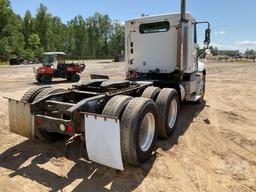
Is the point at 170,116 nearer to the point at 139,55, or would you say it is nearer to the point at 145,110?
the point at 145,110

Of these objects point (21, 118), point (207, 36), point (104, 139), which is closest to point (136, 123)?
point (104, 139)

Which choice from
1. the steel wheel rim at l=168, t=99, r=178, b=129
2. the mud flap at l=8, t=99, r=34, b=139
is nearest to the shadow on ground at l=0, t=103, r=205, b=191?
the mud flap at l=8, t=99, r=34, b=139

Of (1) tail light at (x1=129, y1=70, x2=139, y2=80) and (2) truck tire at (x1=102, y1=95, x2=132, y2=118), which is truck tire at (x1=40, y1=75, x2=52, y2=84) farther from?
(2) truck tire at (x1=102, y1=95, x2=132, y2=118)

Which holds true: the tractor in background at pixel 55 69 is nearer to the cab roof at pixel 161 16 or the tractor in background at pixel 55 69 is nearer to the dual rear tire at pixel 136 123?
the cab roof at pixel 161 16

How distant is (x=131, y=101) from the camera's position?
453cm

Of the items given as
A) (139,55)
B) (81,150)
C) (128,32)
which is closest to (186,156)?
(81,150)

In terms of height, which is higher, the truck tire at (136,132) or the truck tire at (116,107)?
the truck tire at (116,107)

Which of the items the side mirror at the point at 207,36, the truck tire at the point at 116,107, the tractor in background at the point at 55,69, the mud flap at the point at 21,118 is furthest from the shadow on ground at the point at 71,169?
the tractor in background at the point at 55,69

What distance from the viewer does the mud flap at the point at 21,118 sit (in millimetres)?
4879

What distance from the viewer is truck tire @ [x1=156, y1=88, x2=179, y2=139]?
5.63 metres

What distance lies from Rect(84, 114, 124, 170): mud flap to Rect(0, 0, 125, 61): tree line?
177 ft

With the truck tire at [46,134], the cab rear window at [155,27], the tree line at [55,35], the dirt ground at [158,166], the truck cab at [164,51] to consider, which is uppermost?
the tree line at [55,35]

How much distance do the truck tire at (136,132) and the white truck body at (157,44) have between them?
332 centimetres

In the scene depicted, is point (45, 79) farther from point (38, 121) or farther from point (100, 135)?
point (100, 135)
